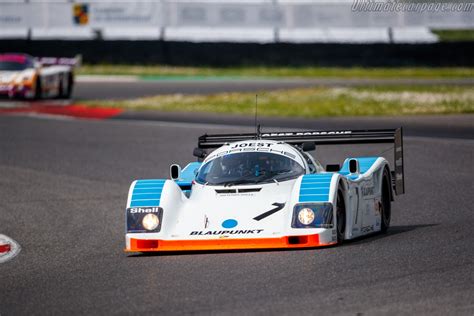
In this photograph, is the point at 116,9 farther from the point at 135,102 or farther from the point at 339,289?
the point at 339,289

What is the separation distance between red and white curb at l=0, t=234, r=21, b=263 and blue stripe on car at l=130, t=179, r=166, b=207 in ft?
4.08

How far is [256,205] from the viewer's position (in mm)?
9805

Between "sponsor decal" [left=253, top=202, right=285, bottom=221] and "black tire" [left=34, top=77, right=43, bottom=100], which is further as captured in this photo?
"black tire" [left=34, top=77, right=43, bottom=100]

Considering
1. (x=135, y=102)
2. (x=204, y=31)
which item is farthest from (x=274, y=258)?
(x=204, y=31)

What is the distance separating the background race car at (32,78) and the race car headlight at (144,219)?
1966 centimetres

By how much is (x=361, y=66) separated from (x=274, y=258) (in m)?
27.2

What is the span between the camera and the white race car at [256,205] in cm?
951

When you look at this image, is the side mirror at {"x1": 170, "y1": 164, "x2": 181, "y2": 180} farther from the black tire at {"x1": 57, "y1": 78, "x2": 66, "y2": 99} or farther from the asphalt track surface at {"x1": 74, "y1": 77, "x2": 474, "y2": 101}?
the black tire at {"x1": 57, "y1": 78, "x2": 66, "y2": 99}

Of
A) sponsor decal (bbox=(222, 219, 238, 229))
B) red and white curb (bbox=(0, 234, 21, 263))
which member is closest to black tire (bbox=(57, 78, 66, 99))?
red and white curb (bbox=(0, 234, 21, 263))

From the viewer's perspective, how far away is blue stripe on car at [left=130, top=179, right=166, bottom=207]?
1004 centimetres

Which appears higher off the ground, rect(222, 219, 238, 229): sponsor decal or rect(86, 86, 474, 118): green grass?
rect(86, 86, 474, 118): green grass

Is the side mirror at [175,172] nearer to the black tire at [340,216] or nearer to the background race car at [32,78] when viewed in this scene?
the black tire at [340,216]

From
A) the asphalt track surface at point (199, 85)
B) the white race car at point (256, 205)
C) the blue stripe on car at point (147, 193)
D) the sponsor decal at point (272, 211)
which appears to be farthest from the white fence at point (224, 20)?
the sponsor decal at point (272, 211)

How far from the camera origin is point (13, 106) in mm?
29000
